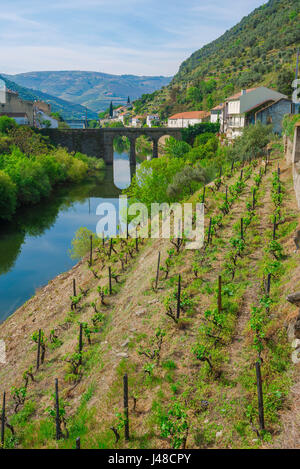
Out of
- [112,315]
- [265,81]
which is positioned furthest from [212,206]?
[265,81]

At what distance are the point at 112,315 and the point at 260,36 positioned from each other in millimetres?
126975

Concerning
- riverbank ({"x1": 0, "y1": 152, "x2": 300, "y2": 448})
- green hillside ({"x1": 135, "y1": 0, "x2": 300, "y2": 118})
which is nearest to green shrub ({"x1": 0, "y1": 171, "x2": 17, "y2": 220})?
riverbank ({"x1": 0, "y1": 152, "x2": 300, "y2": 448})

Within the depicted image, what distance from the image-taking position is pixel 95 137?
75000 millimetres

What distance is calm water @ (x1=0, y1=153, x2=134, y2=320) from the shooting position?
950 inches

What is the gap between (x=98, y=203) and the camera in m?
48.3

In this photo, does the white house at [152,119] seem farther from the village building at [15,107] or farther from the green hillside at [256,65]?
the village building at [15,107]

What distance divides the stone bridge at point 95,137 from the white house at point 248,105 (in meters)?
20.0

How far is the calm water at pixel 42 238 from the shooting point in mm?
24141

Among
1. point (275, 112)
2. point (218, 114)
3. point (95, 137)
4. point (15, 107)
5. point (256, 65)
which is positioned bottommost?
point (95, 137)

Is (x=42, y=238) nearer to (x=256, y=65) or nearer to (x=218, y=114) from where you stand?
(x=218, y=114)

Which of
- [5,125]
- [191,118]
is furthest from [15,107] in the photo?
[191,118]

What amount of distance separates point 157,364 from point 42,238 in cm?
2570

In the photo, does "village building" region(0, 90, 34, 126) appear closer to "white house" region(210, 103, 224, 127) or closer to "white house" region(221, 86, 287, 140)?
"white house" region(210, 103, 224, 127)

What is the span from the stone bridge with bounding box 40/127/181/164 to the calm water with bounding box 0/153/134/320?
63.2 ft
